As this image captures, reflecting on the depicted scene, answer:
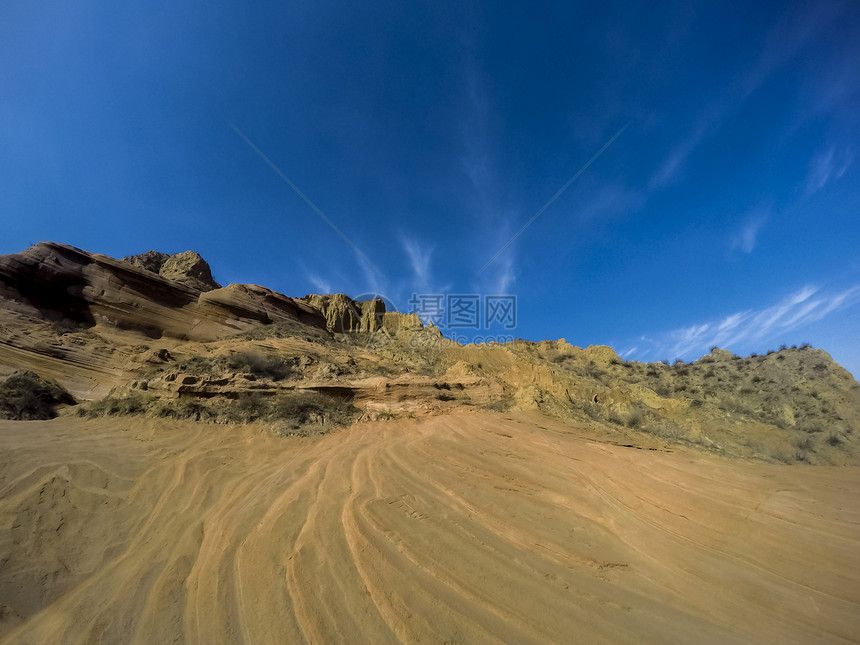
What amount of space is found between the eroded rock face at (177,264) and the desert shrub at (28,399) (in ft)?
78.3

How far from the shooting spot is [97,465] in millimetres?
4922

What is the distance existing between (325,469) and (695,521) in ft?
17.4

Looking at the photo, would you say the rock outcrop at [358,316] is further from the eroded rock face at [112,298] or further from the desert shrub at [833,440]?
the desert shrub at [833,440]

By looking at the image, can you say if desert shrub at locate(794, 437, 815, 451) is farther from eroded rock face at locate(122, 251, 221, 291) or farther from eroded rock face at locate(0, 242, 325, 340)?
eroded rock face at locate(122, 251, 221, 291)

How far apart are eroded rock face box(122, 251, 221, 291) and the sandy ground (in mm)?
31077

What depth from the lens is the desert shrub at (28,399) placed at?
788 cm

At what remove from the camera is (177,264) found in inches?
1262

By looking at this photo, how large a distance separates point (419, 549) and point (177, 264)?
39.1 meters

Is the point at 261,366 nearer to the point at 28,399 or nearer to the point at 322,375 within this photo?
the point at 322,375

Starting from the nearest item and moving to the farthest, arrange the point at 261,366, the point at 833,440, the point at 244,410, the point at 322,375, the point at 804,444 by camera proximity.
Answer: the point at 244,410, the point at 804,444, the point at 833,440, the point at 261,366, the point at 322,375

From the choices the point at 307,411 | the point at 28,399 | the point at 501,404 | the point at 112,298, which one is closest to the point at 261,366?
the point at 307,411

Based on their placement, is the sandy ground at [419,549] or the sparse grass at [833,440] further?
the sparse grass at [833,440]

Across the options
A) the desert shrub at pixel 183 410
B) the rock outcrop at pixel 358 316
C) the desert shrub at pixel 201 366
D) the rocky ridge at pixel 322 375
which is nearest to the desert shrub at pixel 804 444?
the rocky ridge at pixel 322 375

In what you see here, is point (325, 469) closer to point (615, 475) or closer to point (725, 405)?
point (615, 475)
